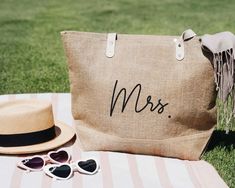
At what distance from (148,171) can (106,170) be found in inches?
7.2

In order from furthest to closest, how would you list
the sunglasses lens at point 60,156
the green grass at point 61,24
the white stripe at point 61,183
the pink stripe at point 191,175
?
the green grass at point 61,24, the sunglasses lens at point 60,156, the pink stripe at point 191,175, the white stripe at point 61,183

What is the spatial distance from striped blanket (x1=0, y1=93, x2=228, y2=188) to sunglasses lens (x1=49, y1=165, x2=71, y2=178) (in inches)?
1.1

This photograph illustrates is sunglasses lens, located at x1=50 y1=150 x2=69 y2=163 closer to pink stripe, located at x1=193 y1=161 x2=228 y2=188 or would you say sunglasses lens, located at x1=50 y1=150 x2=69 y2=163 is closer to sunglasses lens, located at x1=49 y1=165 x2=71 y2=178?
sunglasses lens, located at x1=49 y1=165 x2=71 y2=178

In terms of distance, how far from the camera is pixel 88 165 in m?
2.66

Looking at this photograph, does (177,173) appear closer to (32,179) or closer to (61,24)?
(32,179)

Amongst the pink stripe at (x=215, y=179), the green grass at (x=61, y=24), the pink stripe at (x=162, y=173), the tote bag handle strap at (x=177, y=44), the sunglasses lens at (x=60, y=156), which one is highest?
the tote bag handle strap at (x=177, y=44)

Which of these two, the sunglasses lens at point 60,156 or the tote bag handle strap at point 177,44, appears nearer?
the sunglasses lens at point 60,156

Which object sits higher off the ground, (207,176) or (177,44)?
(177,44)

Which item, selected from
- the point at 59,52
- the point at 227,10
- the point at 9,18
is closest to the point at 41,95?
the point at 59,52

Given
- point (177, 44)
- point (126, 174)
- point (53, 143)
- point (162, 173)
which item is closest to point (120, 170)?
point (126, 174)

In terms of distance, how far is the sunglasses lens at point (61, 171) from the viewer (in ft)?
8.48

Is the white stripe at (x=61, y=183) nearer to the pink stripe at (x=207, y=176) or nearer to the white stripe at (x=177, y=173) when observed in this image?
the white stripe at (x=177, y=173)

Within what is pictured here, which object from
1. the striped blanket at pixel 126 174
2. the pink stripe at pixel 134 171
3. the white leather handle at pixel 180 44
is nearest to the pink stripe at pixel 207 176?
the striped blanket at pixel 126 174

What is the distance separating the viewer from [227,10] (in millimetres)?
8656
